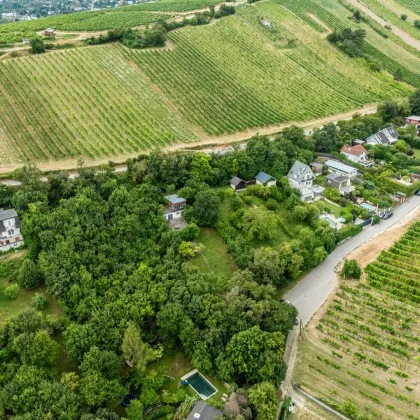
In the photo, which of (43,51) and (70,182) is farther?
(43,51)

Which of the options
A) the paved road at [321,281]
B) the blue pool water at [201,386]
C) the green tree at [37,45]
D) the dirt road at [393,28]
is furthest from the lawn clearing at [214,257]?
the dirt road at [393,28]

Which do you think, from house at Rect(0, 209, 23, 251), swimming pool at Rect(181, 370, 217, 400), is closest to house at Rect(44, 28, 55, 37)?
house at Rect(0, 209, 23, 251)

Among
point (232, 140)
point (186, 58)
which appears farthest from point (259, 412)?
point (186, 58)

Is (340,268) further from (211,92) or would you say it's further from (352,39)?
(352,39)

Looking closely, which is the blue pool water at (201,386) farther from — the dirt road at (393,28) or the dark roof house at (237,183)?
the dirt road at (393,28)

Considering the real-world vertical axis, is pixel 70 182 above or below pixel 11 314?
above

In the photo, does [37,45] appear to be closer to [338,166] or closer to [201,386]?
[338,166]

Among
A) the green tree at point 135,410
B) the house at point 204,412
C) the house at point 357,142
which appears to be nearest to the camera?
the house at point 204,412
